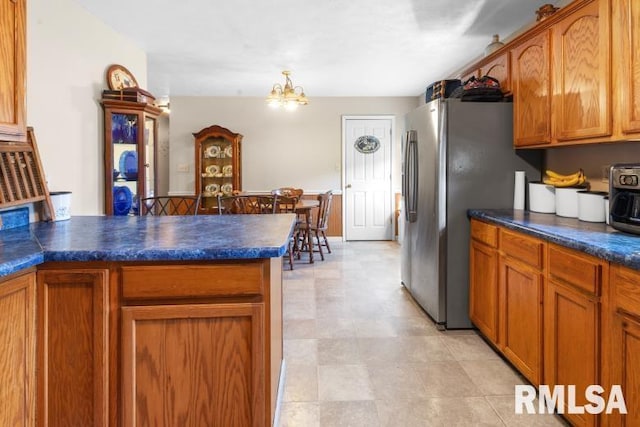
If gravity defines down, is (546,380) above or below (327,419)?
above

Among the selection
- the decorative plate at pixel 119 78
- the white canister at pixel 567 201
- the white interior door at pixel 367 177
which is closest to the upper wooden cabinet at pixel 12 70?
the decorative plate at pixel 119 78

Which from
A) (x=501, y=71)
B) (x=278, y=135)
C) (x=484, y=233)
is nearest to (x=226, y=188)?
(x=278, y=135)

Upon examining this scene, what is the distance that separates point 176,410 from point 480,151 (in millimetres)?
2474

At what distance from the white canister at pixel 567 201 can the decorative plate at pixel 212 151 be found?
16.3 feet

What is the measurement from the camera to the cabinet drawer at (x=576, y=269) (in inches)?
61.9

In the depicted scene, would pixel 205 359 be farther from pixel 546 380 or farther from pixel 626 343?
pixel 546 380

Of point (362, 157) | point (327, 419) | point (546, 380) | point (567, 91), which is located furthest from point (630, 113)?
point (362, 157)

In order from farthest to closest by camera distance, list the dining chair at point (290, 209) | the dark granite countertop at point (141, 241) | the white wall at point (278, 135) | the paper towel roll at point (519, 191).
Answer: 1. the white wall at point (278, 135)
2. the dining chair at point (290, 209)
3. the paper towel roll at point (519, 191)
4. the dark granite countertop at point (141, 241)

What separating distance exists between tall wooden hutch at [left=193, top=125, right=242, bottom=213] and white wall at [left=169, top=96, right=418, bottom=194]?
1.07ft

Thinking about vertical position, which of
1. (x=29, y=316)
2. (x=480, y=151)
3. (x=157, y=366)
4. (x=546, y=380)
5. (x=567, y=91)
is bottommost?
(x=546, y=380)

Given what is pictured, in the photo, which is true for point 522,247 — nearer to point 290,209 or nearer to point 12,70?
point 12,70

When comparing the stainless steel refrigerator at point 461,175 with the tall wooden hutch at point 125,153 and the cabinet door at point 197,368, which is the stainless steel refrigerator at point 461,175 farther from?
the tall wooden hutch at point 125,153

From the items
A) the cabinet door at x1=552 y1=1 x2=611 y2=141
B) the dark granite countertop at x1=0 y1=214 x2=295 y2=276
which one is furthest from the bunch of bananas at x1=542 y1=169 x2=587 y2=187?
the dark granite countertop at x1=0 y1=214 x2=295 y2=276

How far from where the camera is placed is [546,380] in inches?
77.7
